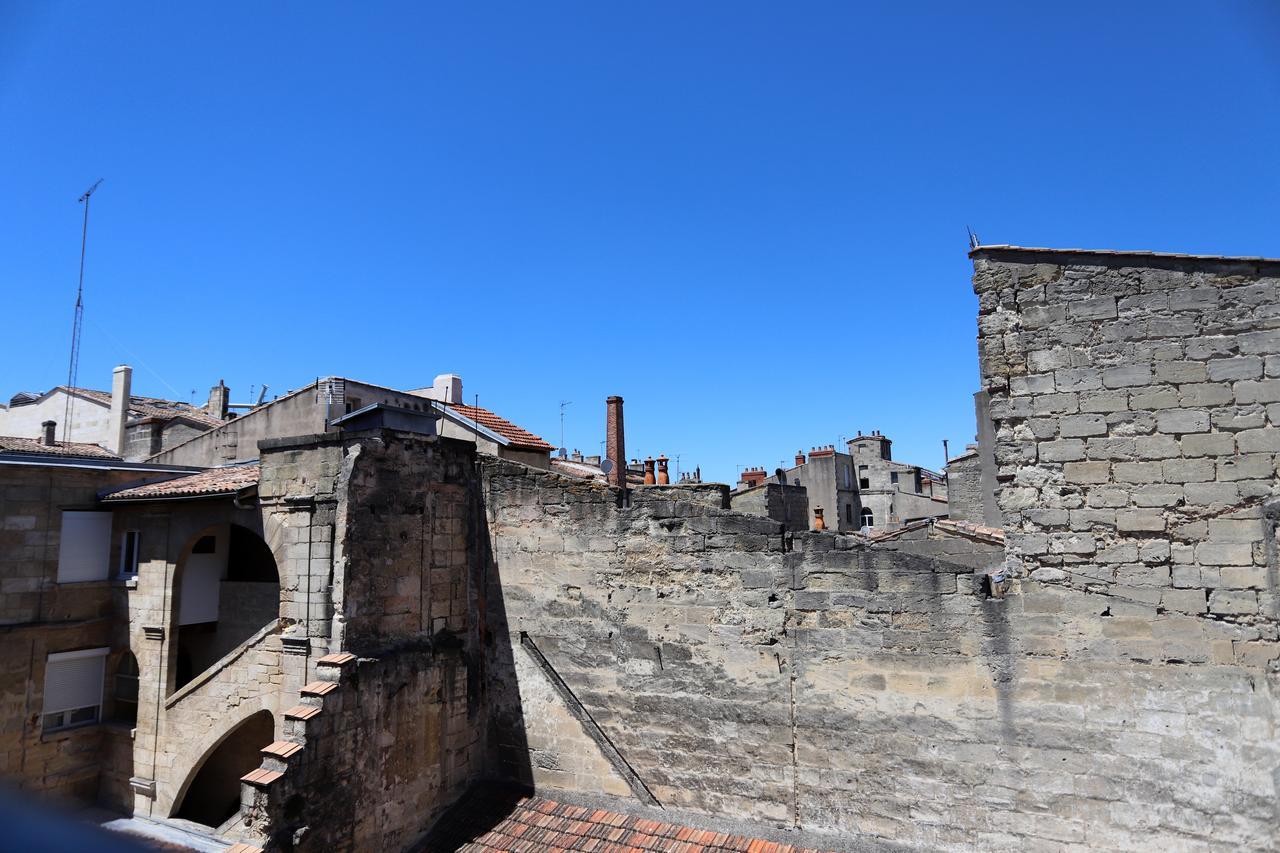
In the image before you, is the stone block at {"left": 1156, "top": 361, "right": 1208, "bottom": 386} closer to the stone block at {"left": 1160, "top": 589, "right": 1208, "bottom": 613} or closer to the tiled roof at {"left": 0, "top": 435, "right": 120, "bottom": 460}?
the stone block at {"left": 1160, "top": 589, "right": 1208, "bottom": 613}

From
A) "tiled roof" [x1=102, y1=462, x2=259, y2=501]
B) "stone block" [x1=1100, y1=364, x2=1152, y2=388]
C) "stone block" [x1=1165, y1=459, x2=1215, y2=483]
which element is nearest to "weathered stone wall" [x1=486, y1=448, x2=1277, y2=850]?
"stone block" [x1=1165, y1=459, x2=1215, y2=483]

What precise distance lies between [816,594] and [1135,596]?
9.02ft

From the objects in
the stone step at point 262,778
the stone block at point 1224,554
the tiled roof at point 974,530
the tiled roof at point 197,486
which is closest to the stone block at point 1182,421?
the stone block at point 1224,554

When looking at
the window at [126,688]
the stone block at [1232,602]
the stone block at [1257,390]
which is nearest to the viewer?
the stone block at [1232,602]

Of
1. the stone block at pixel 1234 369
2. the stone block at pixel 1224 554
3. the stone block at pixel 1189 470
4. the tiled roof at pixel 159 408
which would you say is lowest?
the stone block at pixel 1224 554

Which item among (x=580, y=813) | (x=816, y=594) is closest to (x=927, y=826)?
(x=816, y=594)

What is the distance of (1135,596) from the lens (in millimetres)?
6508

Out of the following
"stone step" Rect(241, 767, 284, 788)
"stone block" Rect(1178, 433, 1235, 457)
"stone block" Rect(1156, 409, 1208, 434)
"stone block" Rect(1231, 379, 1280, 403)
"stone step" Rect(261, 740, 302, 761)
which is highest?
"stone block" Rect(1231, 379, 1280, 403)

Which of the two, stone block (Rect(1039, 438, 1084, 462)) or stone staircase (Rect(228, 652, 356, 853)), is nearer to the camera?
stone block (Rect(1039, 438, 1084, 462))

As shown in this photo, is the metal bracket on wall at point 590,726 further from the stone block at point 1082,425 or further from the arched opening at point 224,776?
the arched opening at point 224,776

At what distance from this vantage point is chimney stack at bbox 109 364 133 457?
2209 cm

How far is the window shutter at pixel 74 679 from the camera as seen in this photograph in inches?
523

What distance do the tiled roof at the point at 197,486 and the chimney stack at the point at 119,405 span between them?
384 inches

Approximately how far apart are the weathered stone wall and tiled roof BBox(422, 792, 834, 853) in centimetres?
26
